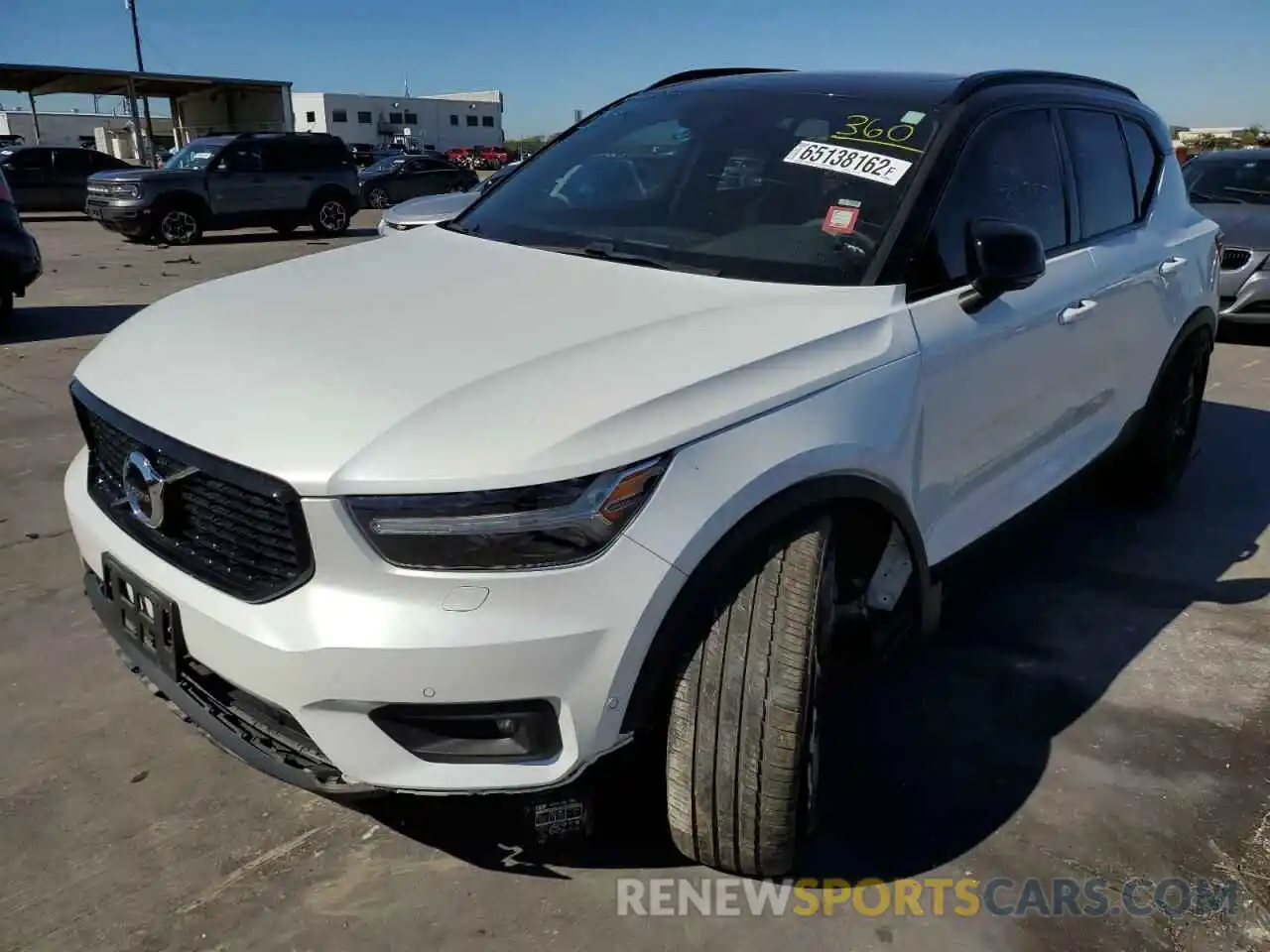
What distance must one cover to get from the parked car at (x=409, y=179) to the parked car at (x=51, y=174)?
200 inches

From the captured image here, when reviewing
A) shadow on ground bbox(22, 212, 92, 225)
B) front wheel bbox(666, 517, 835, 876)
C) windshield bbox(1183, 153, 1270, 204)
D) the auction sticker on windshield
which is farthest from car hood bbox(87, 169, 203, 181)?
front wheel bbox(666, 517, 835, 876)

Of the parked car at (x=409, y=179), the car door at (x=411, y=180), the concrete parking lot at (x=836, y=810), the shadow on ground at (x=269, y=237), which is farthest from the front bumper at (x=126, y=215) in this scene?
the concrete parking lot at (x=836, y=810)

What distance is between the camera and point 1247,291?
7965 millimetres

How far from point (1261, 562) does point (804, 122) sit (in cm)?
271

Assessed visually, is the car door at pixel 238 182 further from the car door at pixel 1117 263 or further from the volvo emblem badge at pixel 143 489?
the volvo emblem badge at pixel 143 489

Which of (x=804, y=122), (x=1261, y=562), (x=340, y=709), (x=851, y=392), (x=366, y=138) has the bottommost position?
(x=366, y=138)

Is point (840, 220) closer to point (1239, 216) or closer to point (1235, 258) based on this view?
point (1235, 258)

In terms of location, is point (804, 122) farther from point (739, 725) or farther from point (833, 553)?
point (739, 725)

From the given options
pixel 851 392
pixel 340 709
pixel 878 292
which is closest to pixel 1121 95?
pixel 878 292

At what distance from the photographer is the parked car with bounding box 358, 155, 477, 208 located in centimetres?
2309

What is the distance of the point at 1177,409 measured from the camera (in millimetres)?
4402

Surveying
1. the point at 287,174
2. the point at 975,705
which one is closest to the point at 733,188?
the point at 975,705

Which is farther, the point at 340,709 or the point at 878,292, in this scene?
the point at 878,292

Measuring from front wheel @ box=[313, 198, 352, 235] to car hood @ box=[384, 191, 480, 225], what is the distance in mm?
13613
